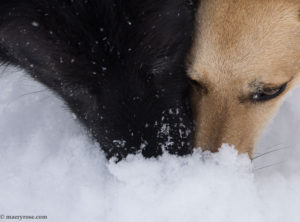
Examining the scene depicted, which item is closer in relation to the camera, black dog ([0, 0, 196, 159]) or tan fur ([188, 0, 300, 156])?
black dog ([0, 0, 196, 159])

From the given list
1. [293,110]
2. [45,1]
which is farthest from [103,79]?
[293,110]

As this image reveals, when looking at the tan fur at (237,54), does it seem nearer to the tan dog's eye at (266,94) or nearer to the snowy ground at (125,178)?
the tan dog's eye at (266,94)

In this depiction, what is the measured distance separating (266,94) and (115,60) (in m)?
0.89

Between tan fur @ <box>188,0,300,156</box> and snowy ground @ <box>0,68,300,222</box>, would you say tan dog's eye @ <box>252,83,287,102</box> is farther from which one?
snowy ground @ <box>0,68,300,222</box>

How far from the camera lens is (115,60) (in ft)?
5.87

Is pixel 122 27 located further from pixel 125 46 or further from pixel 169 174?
pixel 169 174

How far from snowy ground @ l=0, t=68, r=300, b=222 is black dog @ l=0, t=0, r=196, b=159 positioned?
152 mm

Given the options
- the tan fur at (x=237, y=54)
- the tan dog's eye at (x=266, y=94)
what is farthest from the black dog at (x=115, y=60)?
the tan dog's eye at (x=266, y=94)

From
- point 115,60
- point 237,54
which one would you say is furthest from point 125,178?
point 237,54

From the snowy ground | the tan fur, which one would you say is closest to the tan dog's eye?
the tan fur

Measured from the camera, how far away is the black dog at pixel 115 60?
1710mm

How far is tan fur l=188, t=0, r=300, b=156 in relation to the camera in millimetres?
2078

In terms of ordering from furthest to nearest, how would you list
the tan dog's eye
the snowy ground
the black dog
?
the tan dog's eye, the snowy ground, the black dog

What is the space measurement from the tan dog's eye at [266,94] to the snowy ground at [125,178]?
0.31 meters
